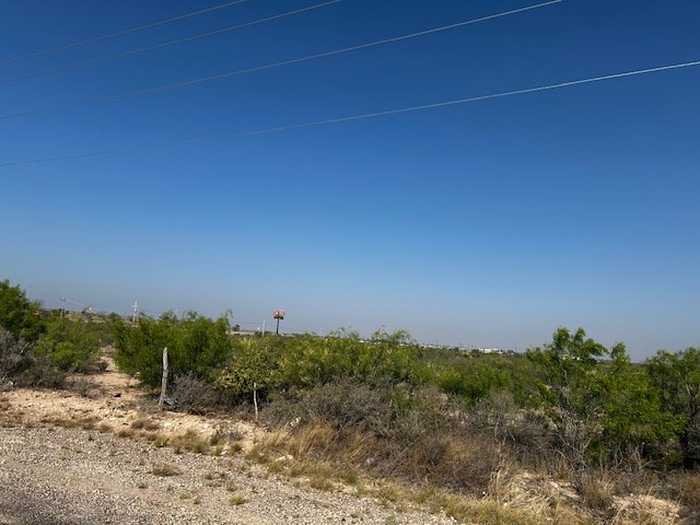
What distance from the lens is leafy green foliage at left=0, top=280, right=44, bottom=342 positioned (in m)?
20.2

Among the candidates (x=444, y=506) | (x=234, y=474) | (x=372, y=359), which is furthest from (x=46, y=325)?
(x=444, y=506)

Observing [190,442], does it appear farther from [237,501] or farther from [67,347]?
[67,347]

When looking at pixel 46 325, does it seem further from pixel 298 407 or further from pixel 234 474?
pixel 234 474

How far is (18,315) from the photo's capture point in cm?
2078

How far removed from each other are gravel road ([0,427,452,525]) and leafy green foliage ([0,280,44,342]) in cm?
1114

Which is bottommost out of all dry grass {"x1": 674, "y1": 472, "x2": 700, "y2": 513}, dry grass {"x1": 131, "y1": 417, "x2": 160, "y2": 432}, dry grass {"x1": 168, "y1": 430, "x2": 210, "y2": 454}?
dry grass {"x1": 674, "y1": 472, "x2": 700, "y2": 513}

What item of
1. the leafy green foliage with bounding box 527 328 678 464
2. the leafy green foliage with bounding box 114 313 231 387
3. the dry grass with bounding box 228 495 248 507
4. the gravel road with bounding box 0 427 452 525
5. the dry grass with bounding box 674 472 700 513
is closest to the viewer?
the gravel road with bounding box 0 427 452 525

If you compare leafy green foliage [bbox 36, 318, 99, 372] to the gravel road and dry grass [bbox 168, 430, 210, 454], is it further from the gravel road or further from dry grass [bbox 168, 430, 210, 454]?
the gravel road

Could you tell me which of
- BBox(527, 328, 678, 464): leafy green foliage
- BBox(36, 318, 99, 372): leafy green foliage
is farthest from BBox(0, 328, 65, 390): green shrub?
BBox(527, 328, 678, 464): leafy green foliage

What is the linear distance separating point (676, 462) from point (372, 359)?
23.9 feet

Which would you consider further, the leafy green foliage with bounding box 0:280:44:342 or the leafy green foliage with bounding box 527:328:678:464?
the leafy green foliage with bounding box 0:280:44:342

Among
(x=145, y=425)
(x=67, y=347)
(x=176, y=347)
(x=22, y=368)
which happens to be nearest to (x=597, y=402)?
(x=145, y=425)

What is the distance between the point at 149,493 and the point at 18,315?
15.8 m

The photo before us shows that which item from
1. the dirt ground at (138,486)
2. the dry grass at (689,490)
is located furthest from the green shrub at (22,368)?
the dry grass at (689,490)
